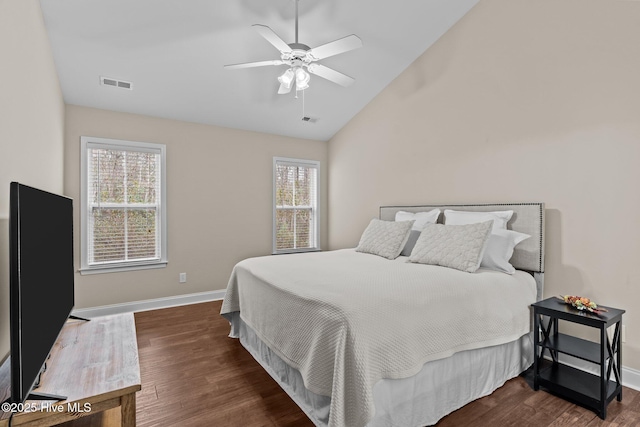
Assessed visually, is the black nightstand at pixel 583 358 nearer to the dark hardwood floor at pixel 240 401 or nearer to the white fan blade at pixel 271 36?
the dark hardwood floor at pixel 240 401

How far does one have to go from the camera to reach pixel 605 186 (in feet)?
7.64

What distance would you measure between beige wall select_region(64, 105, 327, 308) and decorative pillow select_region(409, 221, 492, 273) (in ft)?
8.52

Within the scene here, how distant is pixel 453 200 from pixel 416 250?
879 mm

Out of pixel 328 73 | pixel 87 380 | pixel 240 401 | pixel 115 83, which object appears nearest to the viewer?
pixel 87 380

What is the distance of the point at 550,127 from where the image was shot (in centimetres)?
263

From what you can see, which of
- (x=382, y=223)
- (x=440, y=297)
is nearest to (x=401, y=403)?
(x=440, y=297)

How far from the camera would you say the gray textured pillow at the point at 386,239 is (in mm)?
3229

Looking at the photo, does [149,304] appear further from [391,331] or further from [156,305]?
[391,331]

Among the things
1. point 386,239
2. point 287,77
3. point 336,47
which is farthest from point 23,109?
point 386,239

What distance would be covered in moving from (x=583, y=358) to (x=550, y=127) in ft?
5.64

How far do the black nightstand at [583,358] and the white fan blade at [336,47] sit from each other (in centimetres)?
221

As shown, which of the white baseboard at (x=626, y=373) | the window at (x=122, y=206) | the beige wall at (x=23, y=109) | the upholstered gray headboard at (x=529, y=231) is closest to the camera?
the beige wall at (x=23, y=109)

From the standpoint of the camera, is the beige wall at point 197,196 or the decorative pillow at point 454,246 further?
the beige wall at point 197,196

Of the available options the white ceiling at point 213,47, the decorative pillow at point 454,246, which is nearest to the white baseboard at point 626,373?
the decorative pillow at point 454,246
